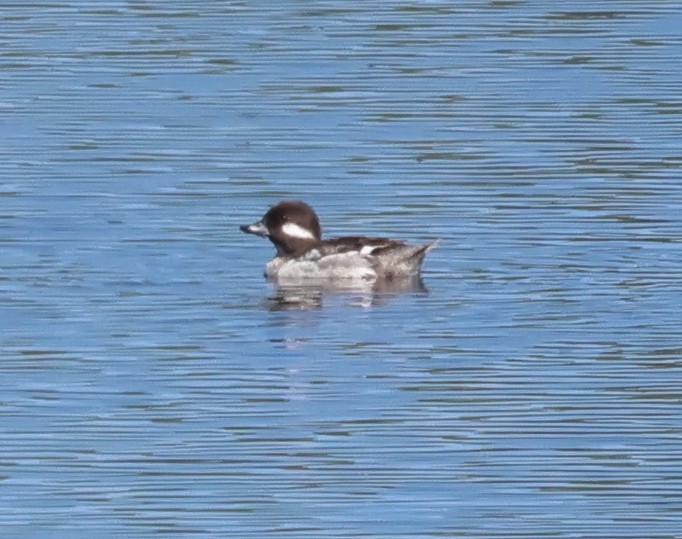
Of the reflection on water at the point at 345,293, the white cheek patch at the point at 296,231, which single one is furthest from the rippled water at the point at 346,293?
the white cheek patch at the point at 296,231

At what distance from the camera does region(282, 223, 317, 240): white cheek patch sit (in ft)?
60.4

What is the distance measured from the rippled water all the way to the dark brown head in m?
0.24

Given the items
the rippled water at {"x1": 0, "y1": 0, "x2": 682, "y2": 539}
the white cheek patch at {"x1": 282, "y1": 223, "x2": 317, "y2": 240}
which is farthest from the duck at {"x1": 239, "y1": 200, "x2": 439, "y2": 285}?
the rippled water at {"x1": 0, "y1": 0, "x2": 682, "y2": 539}

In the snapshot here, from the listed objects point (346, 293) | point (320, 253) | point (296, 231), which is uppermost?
point (296, 231)

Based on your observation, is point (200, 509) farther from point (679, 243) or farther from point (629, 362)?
point (679, 243)

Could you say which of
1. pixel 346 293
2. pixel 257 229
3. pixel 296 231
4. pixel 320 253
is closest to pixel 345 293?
pixel 346 293

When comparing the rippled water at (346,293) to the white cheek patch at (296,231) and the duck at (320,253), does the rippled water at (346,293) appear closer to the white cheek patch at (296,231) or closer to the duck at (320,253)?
the duck at (320,253)

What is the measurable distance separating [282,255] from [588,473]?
666cm

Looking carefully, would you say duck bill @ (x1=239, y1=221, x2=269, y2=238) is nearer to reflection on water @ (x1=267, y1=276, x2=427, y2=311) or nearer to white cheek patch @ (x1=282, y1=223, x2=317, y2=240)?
white cheek patch @ (x1=282, y1=223, x2=317, y2=240)

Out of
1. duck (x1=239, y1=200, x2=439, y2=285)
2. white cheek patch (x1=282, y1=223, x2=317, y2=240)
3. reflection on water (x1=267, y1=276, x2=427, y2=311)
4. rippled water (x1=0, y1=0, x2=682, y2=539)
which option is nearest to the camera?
rippled water (x1=0, y1=0, x2=682, y2=539)

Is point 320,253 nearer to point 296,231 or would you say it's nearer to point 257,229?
point 296,231

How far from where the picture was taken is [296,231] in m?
18.5

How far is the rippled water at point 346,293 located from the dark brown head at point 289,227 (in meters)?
0.24

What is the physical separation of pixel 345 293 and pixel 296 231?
37.0 inches
